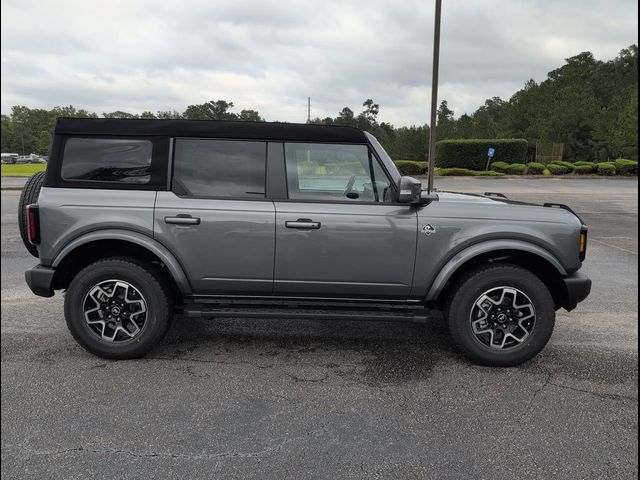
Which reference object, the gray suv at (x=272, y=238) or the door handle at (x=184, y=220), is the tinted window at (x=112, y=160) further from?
the door handle at (x=184, y=220)

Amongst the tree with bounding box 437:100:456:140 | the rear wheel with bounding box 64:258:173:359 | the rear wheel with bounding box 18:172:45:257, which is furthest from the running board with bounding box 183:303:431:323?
the tree with bounding box 437:100:456:140

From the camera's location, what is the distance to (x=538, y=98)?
222 feet

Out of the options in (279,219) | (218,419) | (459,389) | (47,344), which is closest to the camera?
(218,419)

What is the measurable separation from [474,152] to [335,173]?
22.4 metres

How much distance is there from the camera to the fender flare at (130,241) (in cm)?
349

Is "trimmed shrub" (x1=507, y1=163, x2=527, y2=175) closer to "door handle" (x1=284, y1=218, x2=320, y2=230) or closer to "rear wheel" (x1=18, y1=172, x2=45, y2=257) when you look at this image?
"door handle" (x1=284, y1=218, x2=320, y2=230)

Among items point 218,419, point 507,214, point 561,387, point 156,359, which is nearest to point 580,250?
point 507,214

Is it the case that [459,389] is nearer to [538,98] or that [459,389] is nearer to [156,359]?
[156,359]

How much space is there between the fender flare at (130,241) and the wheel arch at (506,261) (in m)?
1.95

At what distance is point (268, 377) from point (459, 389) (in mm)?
1329

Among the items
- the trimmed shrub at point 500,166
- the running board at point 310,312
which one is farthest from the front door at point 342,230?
the trimmed shrub at point 500,166

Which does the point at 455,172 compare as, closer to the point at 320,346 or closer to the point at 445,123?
the point at 445,123

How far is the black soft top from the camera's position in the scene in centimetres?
359

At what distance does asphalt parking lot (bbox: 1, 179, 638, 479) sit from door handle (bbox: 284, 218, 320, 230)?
1.05m
